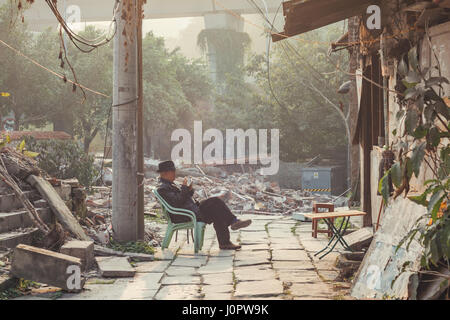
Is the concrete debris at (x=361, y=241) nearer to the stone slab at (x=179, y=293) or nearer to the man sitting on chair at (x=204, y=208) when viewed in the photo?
the man sitting on chair at (x=204, y=208)

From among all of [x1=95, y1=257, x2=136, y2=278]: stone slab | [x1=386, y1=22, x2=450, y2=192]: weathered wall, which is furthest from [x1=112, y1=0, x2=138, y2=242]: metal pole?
[x1=386, y1=22, x2=450, y2=192]: weathered wall

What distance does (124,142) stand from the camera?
9.39 meters

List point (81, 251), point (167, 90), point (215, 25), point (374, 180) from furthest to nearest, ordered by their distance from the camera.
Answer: point (215, 25), point (167, 90), point (374, 180), point (81, 251)

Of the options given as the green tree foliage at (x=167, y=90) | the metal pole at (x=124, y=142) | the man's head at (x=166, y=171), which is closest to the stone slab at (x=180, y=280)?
the metal pole at (x=124, y=142)

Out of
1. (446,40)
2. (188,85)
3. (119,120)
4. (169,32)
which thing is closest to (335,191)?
(188,85)

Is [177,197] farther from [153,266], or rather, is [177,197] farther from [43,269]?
[43,269]

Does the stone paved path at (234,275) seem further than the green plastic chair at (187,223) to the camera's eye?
No

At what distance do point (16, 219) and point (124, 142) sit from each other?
1993 mm

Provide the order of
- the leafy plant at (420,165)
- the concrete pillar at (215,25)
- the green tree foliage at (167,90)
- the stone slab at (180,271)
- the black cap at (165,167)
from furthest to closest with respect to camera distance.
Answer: the concrete pillar at (215,25) < the green tree foliage at (167,90) < the black cap at (165,167) < the stone slab at (180,271) < the leafy plant at (420,165)

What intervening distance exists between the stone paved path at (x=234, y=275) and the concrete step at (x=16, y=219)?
1.88 meters

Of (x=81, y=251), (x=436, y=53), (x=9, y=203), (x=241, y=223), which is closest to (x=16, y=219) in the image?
(x=9, y=203)

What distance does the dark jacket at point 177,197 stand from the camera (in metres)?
9.23

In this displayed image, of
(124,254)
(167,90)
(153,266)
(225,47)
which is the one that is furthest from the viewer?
(225,47)
